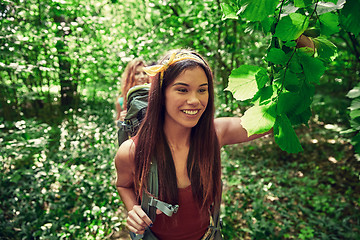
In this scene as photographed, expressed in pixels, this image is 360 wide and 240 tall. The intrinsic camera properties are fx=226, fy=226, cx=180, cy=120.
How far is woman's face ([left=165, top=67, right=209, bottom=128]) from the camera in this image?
4.12 feet

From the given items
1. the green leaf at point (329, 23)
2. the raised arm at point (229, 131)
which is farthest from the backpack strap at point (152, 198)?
the green leaf at point (329, 23)

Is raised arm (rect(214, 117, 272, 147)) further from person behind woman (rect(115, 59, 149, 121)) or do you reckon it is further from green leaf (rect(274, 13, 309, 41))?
Answer: person behind woman (rect(115, 59, 149, 121))

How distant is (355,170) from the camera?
422cm

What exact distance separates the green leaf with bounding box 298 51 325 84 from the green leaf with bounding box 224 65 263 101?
0.43 feet

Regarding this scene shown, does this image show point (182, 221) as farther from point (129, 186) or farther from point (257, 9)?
point (257, 9)

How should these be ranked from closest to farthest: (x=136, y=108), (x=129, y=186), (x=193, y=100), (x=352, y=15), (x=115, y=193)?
1. (x=352, y=15)
2. (x=193, y=100)
3. (x=129, y=186)
4. (x=136, y=108)
5. (x=115, y=193)

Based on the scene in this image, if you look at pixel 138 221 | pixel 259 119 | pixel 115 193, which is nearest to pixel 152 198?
pixel 138 221

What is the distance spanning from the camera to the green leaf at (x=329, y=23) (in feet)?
2.06

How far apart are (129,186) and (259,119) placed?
117 cm

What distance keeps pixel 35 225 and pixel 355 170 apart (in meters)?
5.53

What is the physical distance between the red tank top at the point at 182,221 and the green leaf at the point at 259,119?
87 cm

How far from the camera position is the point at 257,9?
581 mm

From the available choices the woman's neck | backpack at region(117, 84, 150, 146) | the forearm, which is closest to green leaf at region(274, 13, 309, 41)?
the woman's neck

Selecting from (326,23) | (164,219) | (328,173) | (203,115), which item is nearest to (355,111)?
(326,23)
